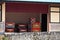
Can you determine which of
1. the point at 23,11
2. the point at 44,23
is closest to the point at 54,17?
the point at 44,23

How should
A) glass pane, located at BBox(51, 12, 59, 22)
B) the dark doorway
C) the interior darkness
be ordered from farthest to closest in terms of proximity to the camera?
the dark doorway → glass pane, located at BBox(51, 12, 59, 22) → the interior darkness

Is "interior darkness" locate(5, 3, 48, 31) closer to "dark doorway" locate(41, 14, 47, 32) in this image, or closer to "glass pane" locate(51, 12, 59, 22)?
"dark doorway" locate(41, 14, 47, 32)

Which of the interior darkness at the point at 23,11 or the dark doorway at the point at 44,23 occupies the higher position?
the interior darkness at the point at 23,11

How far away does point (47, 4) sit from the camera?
28.3 m

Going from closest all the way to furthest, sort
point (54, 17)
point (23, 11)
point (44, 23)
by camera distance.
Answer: point (23, 11) < point (54, 17) < point (44, 23)

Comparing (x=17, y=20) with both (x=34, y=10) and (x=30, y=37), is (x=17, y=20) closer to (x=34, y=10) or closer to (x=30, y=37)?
(x=34, y=10)

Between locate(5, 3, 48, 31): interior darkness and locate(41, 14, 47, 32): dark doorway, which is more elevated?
locate(5, 3, 48, 31): interior darkness

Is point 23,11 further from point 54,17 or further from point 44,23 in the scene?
point 44,23

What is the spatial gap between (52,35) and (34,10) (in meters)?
4.11

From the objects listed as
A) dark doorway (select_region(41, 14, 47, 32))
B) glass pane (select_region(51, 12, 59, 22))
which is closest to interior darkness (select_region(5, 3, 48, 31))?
dark doorway (select_region(41, 14, 47, 32))

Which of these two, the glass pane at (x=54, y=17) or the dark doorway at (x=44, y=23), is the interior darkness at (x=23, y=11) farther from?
the glass pane at (x=54, y=17)

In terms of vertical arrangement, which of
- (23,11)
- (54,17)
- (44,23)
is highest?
(23,11)

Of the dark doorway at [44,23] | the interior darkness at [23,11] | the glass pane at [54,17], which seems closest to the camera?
the interior darkness at [23,11]

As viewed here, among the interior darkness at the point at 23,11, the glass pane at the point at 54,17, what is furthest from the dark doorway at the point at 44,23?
the glass pane at the point at 54,17
